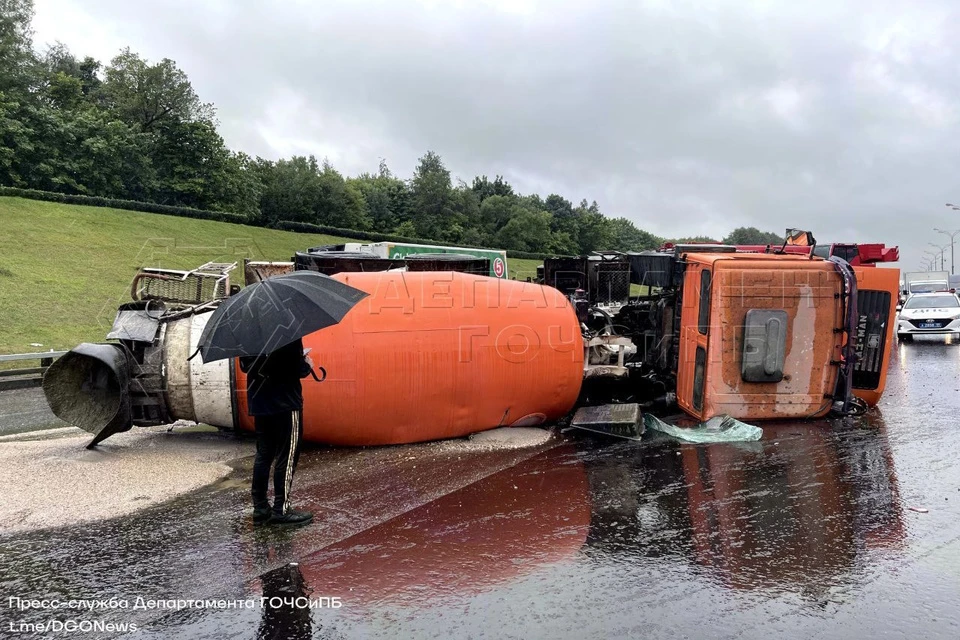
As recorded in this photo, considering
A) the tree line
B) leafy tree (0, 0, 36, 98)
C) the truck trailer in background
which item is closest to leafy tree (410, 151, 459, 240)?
the tree line

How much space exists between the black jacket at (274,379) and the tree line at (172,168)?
139 feet

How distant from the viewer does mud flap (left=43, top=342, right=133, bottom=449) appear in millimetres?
6539

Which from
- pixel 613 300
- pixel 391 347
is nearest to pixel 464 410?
pixel 391 347

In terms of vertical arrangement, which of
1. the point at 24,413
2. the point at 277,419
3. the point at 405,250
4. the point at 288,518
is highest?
the point at 405,250

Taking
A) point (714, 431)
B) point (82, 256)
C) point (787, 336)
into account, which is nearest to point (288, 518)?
point (714, 431)

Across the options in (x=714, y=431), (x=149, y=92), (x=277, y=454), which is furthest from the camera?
(x=149, y=92)

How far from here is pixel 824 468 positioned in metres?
6.15

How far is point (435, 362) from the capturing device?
6.65m

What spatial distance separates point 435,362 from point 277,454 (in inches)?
82.7

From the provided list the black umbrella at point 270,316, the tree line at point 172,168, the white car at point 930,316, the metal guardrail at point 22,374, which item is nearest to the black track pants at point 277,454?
the black umbrella at point 270,316

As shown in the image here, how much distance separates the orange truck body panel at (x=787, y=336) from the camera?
24.7ft

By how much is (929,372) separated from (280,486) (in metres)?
11.9

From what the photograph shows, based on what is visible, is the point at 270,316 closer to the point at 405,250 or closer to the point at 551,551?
the point at 551,551

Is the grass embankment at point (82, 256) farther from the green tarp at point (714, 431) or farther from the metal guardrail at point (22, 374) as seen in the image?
the green tarp at point (714, 431)
